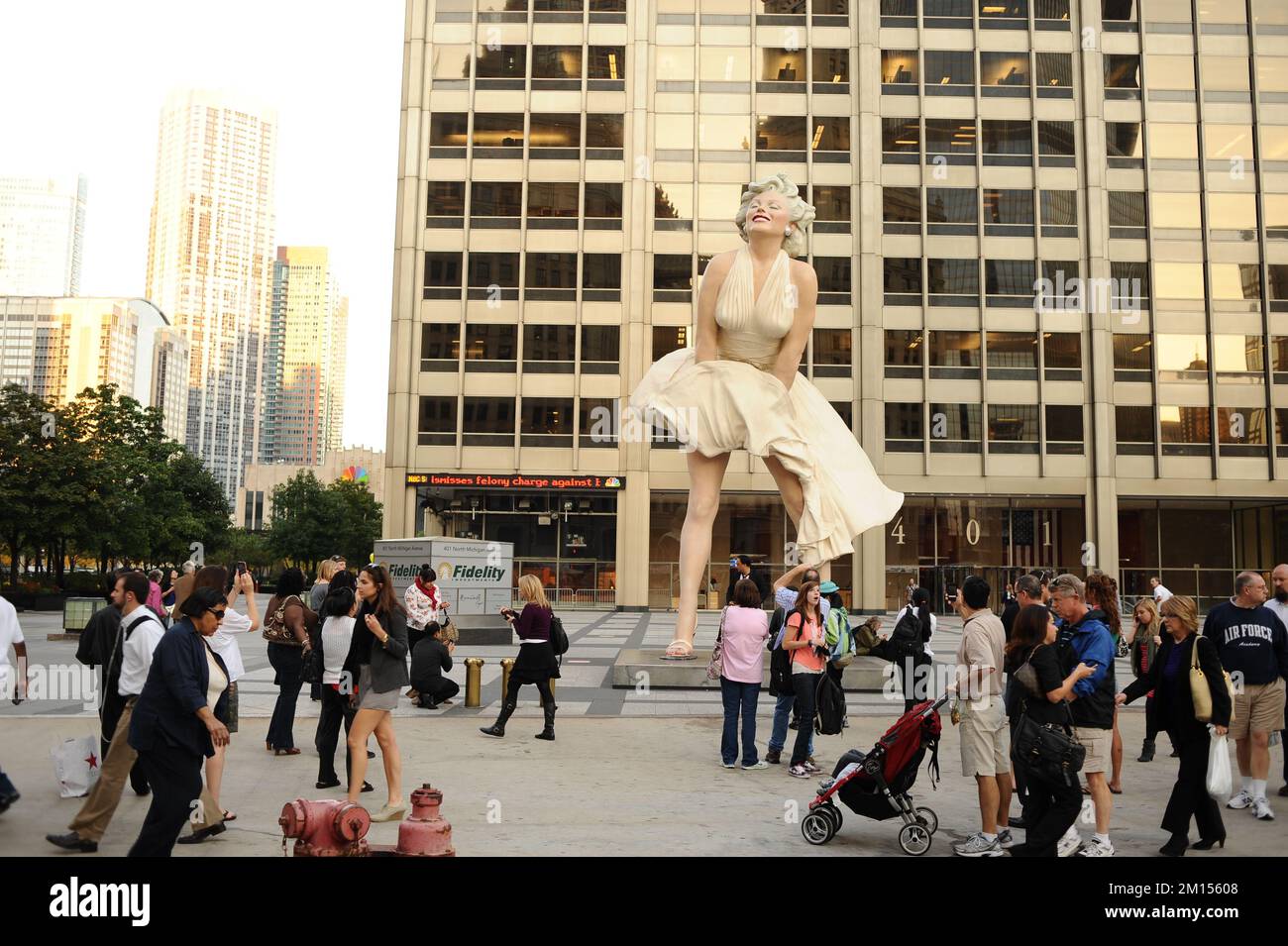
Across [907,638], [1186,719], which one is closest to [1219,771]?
[1186,719]

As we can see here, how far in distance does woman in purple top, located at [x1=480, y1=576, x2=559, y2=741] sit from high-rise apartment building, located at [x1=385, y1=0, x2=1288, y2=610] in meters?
28.8

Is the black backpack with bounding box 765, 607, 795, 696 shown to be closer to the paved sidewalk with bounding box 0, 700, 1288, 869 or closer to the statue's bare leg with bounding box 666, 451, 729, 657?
the paved sidewalk with bounding box 0, 700, 1288, 869

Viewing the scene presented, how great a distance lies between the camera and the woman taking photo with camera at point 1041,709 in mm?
6070

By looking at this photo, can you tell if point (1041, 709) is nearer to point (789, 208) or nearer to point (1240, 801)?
point (1240, 801)

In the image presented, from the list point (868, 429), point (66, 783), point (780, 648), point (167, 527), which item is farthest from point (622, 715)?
point (167, 527)

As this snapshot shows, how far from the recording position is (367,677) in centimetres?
766

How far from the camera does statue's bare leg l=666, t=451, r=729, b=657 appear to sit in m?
13.8

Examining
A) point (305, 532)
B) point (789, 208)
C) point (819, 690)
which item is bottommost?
point (819, 690)

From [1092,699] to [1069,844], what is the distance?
102 centimetres

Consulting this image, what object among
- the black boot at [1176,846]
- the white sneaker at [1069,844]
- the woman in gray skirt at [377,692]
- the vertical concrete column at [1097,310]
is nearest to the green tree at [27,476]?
the woman in gray skirt at [377,692]

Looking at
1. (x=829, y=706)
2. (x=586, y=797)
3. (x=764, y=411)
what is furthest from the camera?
(x=764, y=411)

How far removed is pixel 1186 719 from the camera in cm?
694

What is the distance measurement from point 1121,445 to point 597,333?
22270 mm

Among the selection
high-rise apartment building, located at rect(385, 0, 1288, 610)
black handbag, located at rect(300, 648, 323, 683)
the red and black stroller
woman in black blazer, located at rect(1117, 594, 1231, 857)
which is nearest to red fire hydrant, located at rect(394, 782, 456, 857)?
the red and black stroller
